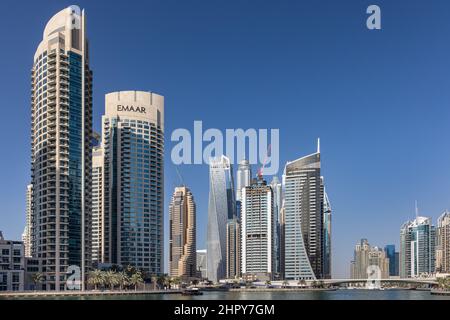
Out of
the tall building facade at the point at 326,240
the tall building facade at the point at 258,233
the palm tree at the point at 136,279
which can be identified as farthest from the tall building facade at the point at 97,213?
the tall building facade at the point at 326,240

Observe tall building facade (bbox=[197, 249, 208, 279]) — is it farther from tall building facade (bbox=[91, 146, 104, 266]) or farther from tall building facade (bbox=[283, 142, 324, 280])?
tall building facade (bbox=[91, 146, 104, 266])

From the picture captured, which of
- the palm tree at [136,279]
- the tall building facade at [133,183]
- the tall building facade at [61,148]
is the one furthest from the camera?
the tall building facade at [133,183]

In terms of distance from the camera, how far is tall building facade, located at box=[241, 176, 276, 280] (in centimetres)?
6328

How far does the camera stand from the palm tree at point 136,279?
43.1 meters

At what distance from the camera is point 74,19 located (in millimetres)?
39406

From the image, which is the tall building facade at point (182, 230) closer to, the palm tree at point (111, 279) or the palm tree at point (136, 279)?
the palm tree at point (136, 279)

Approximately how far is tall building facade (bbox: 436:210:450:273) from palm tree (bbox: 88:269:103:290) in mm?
39013

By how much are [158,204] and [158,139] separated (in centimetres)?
591

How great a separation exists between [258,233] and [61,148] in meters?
31.0

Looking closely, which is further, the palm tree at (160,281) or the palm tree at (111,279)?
the palm tree at (160,281)

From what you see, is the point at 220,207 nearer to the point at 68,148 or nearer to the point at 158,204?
the point at 158,204

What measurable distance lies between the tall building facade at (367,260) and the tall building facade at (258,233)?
57.2 feet

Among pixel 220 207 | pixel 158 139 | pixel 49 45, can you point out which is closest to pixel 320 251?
pixel 220 207
